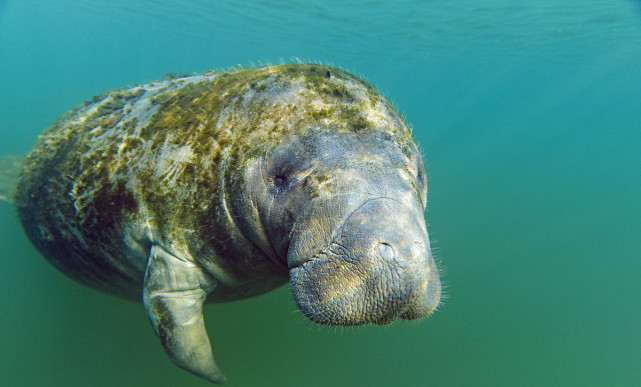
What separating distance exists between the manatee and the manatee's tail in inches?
65.8

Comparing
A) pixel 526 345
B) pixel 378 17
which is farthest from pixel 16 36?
pixel 526 345

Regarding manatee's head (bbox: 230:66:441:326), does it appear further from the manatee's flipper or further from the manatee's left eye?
the manatee's flipper

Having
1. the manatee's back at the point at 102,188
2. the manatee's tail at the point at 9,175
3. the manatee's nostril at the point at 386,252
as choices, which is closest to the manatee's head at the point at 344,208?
the manatee's nostril at the point at 386,252

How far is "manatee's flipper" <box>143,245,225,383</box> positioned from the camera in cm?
250

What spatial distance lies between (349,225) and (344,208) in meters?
0.10

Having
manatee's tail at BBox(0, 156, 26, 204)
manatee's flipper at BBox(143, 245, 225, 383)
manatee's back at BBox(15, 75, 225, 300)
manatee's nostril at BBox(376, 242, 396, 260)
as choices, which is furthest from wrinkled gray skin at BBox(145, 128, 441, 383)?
manatee's tail at BBox(0, 156, 26, 204)

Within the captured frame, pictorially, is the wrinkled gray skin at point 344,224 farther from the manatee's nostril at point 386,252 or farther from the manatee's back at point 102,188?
the manatee's back at point 102,188

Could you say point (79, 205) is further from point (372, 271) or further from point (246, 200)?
point (372, 271)

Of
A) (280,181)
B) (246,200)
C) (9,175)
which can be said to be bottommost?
(9,175)

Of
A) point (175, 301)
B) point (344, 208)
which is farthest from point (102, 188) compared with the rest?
point (344, 208)

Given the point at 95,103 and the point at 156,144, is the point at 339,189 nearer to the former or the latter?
the point at 156,144

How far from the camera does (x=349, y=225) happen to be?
1697 millimetres

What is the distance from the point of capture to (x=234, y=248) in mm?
2393

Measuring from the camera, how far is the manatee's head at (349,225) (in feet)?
5.34
